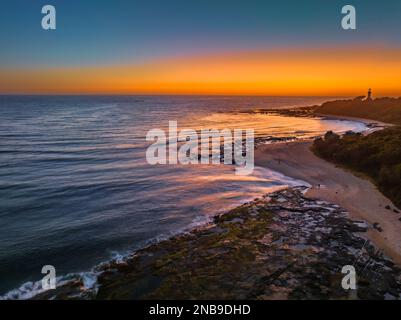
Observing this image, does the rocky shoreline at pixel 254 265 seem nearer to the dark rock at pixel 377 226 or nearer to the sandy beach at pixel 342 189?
the dark rock at pixel 377 226

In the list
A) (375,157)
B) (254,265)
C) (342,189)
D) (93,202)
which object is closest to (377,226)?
(342,189)

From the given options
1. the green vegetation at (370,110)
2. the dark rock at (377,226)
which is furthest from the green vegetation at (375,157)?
the green vegetation at (370,110)

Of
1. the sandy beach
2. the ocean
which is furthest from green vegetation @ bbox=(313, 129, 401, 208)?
the ocean

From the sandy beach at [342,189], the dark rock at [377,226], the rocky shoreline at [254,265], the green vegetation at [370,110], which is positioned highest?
the green vegetation at [370,110]

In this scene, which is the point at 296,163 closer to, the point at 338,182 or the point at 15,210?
the point at 338,182

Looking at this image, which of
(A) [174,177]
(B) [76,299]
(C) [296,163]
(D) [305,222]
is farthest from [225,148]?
(B) [76,299]

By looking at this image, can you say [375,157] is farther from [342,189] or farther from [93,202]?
[93,202]
